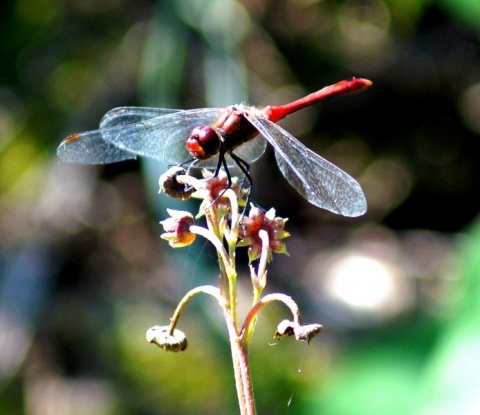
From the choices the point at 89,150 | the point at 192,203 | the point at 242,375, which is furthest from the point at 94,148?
the point at 192,203

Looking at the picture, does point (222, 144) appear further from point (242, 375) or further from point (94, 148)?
point (242, 375)

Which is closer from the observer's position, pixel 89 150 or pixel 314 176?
pixel 314 176

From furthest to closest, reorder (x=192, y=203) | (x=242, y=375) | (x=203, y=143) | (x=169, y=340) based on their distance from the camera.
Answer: (x=192, y=203) → (x=203, y=143) → (x=169, y=340) → (x=242, y=375)

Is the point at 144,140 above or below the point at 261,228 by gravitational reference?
above

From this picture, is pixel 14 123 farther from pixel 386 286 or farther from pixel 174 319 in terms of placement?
pixel 174 319

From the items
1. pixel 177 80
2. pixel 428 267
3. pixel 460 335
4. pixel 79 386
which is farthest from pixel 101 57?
pixel 460 335

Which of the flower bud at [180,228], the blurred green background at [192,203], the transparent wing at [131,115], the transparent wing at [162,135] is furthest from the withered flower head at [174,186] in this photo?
the blurred green background at [192,203]

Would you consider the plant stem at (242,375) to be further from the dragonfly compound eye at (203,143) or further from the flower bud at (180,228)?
the dragonfly compound eye at (203,143)
